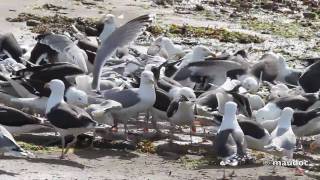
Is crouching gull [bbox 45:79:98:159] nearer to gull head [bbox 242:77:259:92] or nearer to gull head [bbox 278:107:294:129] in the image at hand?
gull head [bbox 278:107:294:129]

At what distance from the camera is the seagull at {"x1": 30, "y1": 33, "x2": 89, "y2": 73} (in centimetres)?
1262

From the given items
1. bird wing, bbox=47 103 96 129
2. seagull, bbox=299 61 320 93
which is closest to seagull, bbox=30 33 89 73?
seagull, bbox=299 61 320 93

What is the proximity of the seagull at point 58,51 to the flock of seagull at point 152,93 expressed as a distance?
1 cm

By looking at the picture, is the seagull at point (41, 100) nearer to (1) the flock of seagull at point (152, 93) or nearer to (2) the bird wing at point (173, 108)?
(1) the flock of seagull at point (152, 93)

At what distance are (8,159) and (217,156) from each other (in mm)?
2069

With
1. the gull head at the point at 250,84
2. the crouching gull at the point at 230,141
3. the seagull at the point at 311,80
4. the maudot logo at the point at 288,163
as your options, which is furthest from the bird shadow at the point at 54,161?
the seagull at the point at 311,80

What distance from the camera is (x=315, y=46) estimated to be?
17594 millimetres

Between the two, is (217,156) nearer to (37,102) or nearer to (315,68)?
(37,102)

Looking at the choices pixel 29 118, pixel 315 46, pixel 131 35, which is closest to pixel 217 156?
pixel 29 118

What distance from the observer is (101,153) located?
9.30 metres

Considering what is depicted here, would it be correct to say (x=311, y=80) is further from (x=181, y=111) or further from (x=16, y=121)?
(x=16, y=121)

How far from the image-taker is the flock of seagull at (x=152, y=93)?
913 cm

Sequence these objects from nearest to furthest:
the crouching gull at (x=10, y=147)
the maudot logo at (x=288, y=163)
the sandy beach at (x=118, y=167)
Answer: the sandy beach at (x=118, y=167) → the crouching gull at (x=10, y=147) → the maudot logo at (x=288, y=163)

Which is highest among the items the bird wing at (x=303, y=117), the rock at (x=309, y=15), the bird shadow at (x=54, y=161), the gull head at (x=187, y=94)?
the gull head at (x=187, y=94)
